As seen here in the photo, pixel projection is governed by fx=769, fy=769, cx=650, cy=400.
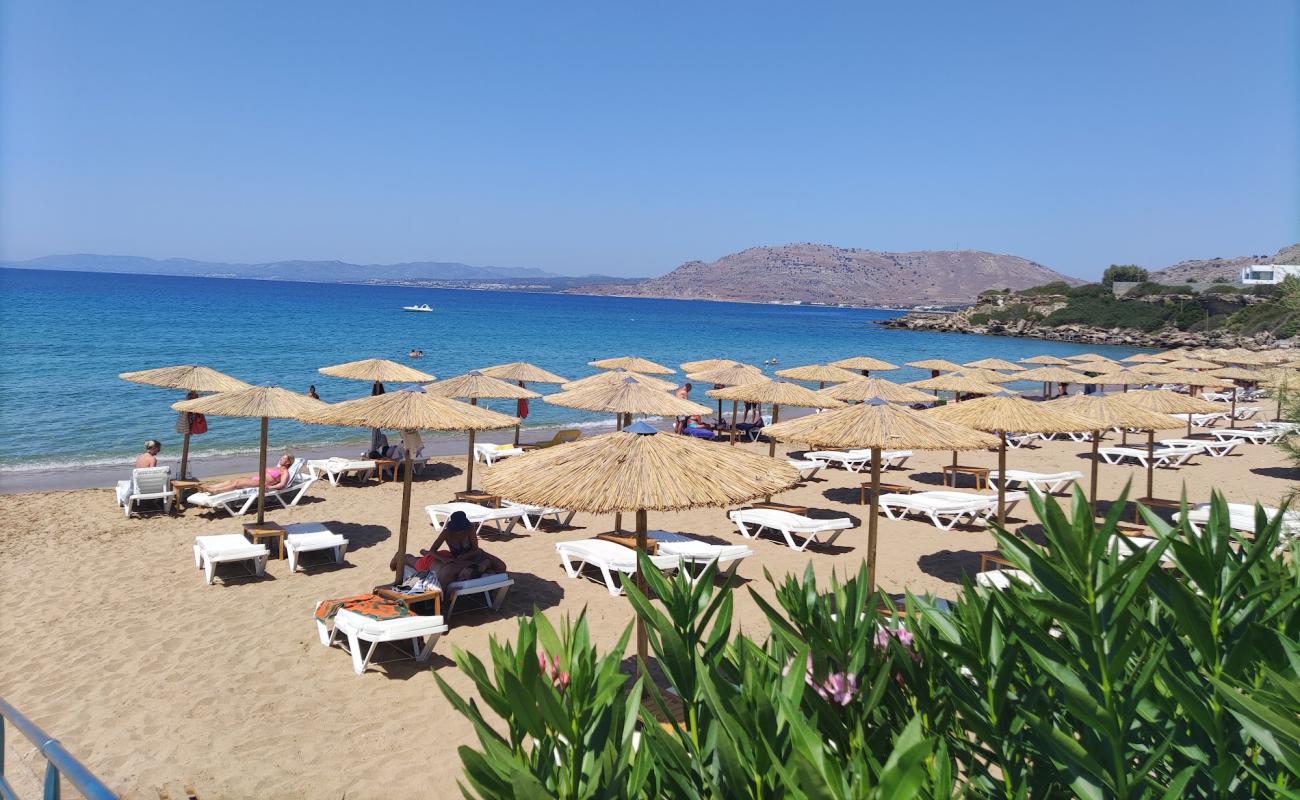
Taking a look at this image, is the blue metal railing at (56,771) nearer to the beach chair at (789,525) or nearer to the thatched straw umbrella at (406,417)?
the thatched straw umbrella at (406,417)

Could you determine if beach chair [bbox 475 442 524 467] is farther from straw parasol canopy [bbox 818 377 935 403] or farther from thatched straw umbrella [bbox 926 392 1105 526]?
thatched straw umbrella [bbox 926 392 1105 526]

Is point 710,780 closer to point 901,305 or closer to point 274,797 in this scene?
point 274,797

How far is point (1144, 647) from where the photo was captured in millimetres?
1809

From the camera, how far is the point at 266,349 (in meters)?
41.2

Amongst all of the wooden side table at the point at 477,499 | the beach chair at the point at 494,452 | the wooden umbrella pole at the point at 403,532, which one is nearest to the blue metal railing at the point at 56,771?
the wooden umbrella pole at the point at 403,532

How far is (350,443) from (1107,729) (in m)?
18.2

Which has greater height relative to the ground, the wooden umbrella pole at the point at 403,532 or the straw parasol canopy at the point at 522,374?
the straw parasol canopy at the point at 522,374

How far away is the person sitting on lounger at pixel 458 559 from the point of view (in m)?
6.75

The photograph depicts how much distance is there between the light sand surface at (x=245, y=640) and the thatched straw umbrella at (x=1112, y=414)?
6.22 ft

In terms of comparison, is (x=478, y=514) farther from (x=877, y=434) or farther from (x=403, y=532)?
(x=877, y=434)

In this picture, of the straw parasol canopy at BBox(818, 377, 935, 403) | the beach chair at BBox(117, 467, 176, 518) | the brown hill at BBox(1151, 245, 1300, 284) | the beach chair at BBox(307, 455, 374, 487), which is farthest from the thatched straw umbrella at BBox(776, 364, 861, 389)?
the brown hill at BBox(1151, 245, 1300, 284)

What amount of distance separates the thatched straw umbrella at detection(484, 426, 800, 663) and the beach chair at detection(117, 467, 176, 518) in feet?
23.2

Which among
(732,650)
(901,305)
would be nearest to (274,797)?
(732,650)

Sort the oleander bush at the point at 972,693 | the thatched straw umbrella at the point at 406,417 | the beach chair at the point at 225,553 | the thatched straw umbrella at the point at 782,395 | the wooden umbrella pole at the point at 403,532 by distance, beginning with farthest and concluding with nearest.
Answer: the thatched straw umbrella at the point at 782,395
the beach chair at the point at 225,553
the thatched straw umbrella at the point at 406,417
the wooden umbrella pole at the point at 403,532
the oleander bush at the point at 972,693
